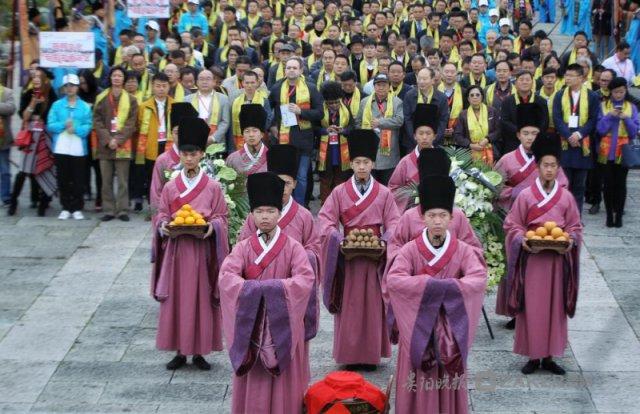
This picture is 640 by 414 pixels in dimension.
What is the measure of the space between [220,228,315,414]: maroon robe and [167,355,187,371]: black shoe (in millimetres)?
1853

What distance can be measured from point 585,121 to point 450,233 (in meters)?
7.27

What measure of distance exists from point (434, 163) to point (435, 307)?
2324mm

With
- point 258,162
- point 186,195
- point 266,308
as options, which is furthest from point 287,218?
point 258,162

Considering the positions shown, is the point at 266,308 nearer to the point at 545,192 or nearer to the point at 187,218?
the point at 187,218

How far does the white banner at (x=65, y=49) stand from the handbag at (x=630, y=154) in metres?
7.38

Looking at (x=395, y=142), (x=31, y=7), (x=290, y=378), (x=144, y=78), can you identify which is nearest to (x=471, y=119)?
(x=395, y=142)

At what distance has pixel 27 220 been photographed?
16656 mm

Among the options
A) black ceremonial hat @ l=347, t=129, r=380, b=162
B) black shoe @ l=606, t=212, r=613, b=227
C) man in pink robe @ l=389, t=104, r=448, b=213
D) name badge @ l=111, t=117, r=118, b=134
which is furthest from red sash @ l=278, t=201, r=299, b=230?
black shoe @ l=606, t=212, r=613, b=227

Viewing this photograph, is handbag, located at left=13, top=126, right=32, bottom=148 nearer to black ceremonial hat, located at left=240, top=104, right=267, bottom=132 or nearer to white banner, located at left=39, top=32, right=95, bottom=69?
white banner, located at left=39, top=32, right=95, bottom=69

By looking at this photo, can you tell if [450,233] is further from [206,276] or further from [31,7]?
[31,7]

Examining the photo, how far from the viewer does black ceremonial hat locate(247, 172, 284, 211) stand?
948 centimetres

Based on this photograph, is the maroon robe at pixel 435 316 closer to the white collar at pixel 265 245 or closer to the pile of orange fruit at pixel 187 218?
the white collar at pixel 265 245

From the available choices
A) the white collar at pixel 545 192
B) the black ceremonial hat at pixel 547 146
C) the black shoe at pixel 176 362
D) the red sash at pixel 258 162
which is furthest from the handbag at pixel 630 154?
the black shoe at pixel 176 362

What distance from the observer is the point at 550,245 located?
1082 cm
